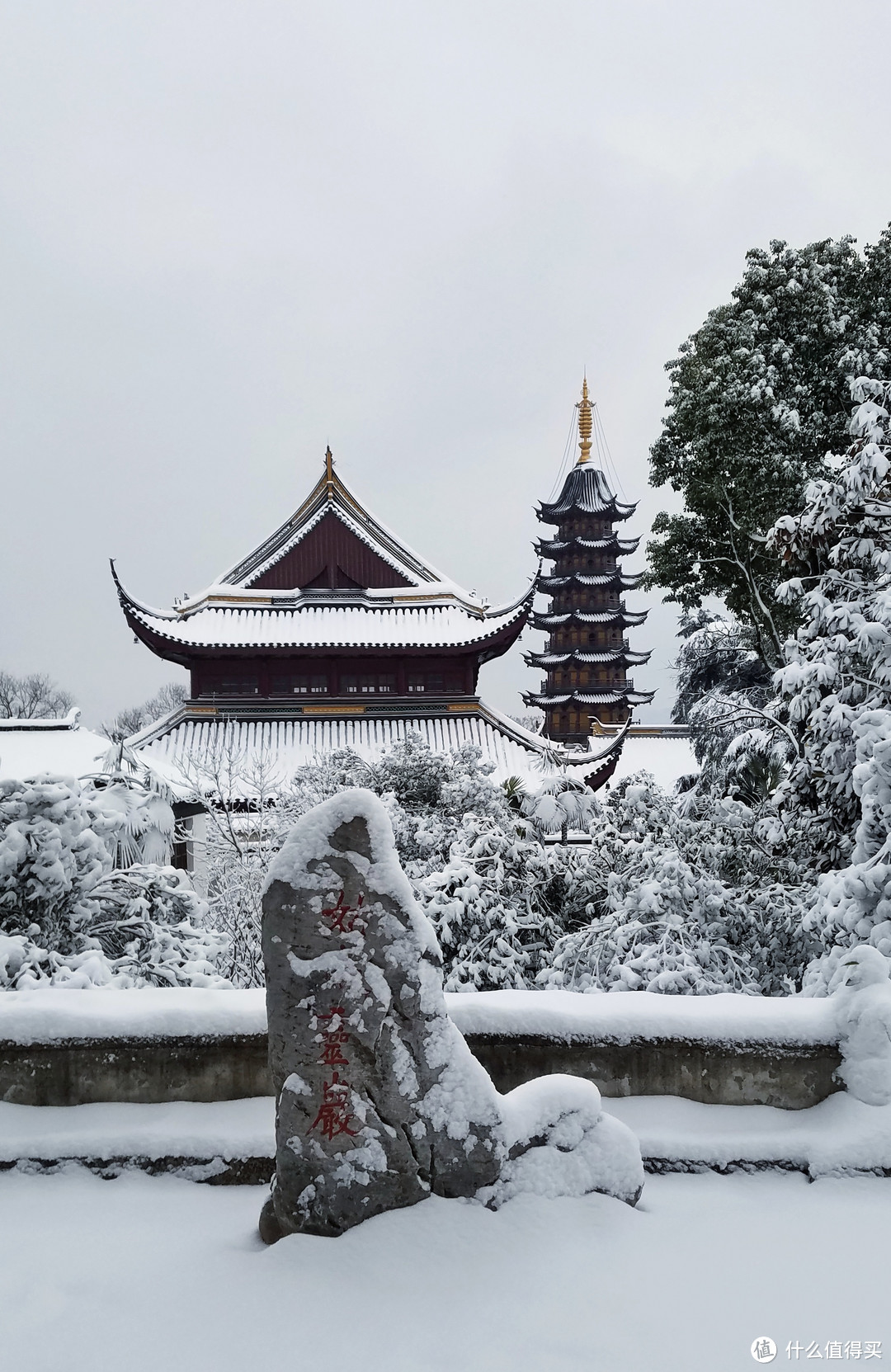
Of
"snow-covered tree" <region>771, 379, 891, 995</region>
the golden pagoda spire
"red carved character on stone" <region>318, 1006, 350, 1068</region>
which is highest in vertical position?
the golden pagoda spire

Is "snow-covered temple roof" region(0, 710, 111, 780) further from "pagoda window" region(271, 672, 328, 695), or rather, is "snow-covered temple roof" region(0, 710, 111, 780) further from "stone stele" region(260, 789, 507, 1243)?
"stone stele" region(260, 789, 507, 1243)

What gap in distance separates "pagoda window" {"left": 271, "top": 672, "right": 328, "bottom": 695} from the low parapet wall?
561 inches

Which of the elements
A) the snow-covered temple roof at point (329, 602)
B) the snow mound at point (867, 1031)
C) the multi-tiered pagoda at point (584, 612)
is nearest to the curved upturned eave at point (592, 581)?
the multi-tiered pagoda at point (584, 612)

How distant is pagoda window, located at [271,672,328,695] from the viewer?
17.9 metres

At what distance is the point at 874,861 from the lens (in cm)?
499

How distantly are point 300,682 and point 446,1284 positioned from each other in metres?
15.8

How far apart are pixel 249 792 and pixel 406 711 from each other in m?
4.19

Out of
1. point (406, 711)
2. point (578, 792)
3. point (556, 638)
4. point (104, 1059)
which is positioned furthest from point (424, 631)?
point (556, 638)

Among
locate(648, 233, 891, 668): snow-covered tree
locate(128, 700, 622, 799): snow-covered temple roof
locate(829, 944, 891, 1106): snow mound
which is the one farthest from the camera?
locate(128, 700, 622, 799): snow-covered temple roof

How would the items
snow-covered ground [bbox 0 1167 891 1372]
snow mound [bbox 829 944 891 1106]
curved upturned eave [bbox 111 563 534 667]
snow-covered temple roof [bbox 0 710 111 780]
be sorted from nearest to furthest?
snow-covered ground [bbox 0 1167 891 1372] → snow mound [bbox 829 944 891 1106] → snow-covered temple roof [bbox 0 710 111 780] → curved upturned eave [bbox 111 563 534 667]

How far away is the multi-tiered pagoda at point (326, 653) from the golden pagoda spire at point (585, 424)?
706 inches

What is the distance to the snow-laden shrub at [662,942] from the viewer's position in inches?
222

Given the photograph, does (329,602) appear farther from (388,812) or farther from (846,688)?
(846,688)

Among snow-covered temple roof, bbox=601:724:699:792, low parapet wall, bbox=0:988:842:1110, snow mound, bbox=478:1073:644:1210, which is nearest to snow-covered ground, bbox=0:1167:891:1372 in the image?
snow mound, bbox=478:1073:644:1210
